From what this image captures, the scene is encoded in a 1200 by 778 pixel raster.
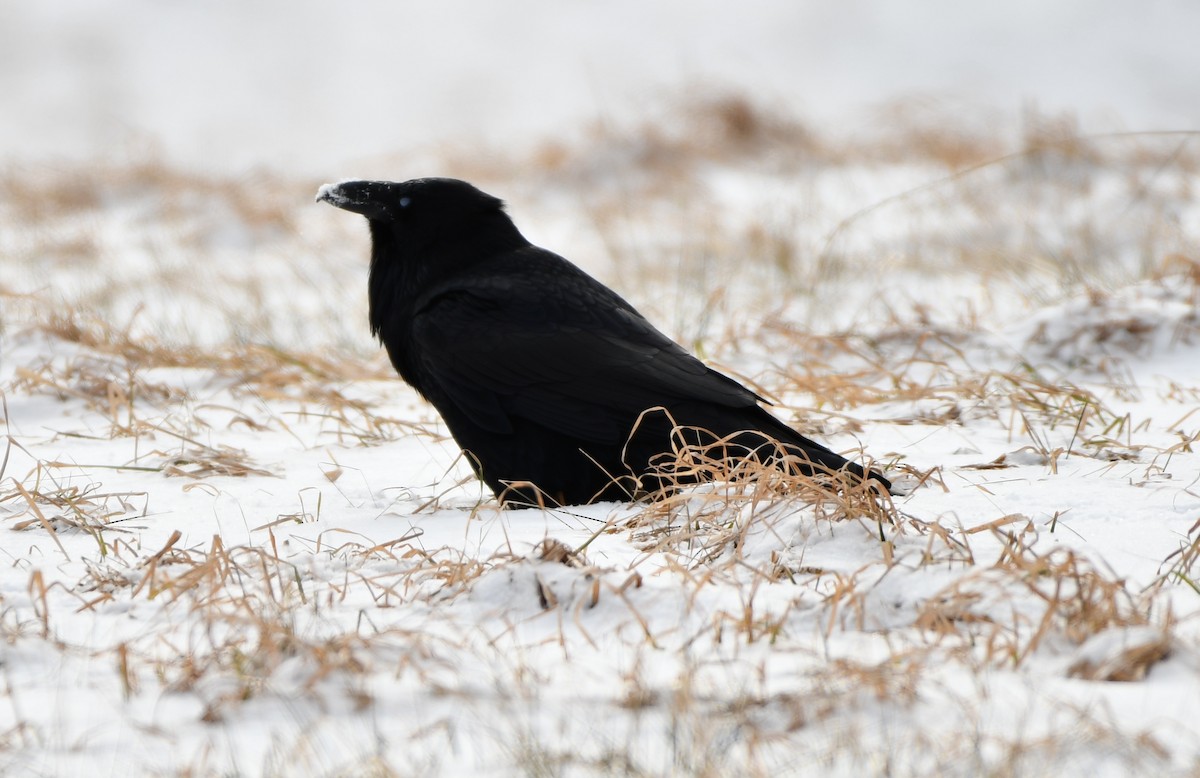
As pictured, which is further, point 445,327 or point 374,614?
point 445,327

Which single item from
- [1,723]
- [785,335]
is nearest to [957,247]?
[785,335]

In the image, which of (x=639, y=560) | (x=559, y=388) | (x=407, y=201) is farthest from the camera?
(x=407, y=201)

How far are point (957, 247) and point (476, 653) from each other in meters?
6.72

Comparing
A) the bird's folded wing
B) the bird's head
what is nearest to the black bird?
the bird's folded wing

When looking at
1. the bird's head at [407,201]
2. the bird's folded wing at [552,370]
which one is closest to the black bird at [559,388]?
the bird's folded wing at [552,370]

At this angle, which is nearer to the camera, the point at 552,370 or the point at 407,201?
the point at 552,370

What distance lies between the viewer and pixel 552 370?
11.7ft

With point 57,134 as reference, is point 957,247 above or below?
below

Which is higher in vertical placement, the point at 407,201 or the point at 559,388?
the point at 407,201

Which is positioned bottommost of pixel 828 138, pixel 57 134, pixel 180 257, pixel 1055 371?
pixel 1055 371

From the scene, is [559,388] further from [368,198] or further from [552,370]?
[368,198]

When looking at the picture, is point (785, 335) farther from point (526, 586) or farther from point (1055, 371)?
point (526, 586)

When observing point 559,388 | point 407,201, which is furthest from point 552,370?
point 407,201

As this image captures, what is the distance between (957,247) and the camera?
7965 mm
